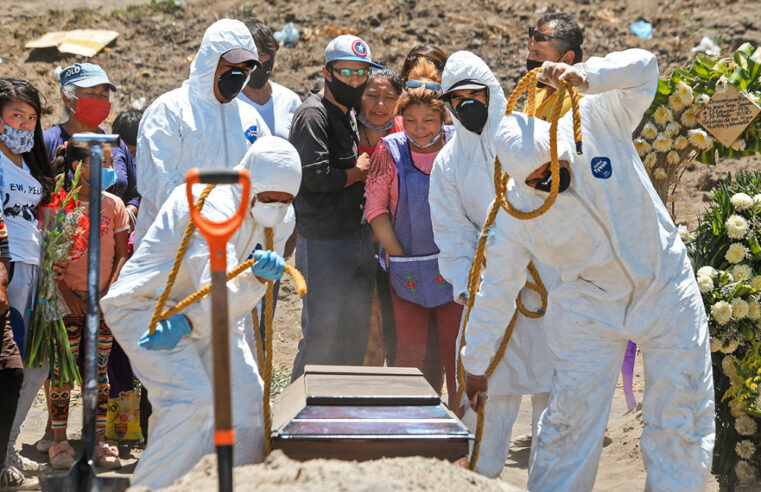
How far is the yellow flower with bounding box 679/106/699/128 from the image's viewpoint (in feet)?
17.9

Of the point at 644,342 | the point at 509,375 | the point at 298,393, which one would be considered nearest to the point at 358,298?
the point at 509,375

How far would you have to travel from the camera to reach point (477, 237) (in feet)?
16.0

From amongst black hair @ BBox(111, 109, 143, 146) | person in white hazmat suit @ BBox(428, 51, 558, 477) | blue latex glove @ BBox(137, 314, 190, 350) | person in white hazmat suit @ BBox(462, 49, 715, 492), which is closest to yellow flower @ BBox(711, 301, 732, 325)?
person in white hazmat suit @ BBox(462, 49, 715, 492)

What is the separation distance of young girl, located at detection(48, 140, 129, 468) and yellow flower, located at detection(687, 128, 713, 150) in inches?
134

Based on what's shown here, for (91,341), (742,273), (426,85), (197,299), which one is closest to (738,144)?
(742,273)

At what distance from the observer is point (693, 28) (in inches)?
501

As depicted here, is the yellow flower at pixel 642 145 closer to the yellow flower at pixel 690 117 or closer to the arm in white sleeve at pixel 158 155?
the yellow flower at pixel 690 117

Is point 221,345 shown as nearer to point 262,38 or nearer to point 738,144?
point 738,144

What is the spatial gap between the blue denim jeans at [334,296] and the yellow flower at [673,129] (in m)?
1.95

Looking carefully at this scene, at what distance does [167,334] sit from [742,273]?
2969 mm

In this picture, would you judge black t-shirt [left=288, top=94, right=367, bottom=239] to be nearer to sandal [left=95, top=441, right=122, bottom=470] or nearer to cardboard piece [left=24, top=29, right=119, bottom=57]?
sandal [left=95, top=441, right=122, bottom=470]

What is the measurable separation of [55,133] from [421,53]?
7.95 feet

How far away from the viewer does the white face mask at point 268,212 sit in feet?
13.3

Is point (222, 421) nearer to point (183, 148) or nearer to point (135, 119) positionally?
point (183, 148)
